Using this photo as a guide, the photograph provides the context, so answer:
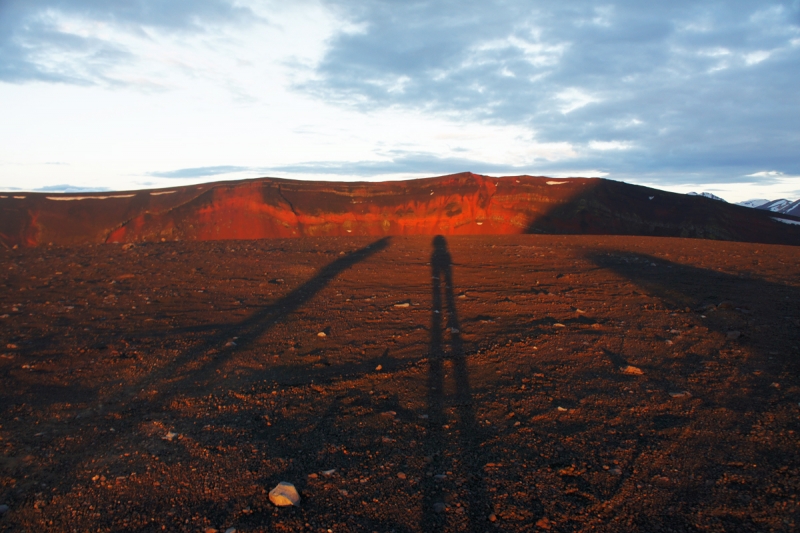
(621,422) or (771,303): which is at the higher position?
(771,303)

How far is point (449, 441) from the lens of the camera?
305 centimetres

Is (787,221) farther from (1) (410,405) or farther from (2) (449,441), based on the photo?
(2) (449,441)

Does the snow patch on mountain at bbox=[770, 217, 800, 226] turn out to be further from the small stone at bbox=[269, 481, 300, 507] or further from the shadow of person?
the small stone at bbox=[269, 481, 300, 507]

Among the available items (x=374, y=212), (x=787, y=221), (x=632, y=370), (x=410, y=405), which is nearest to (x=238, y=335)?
(x=410, y=405)

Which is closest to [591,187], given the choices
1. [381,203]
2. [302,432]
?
[381,203]

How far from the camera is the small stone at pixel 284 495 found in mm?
2467

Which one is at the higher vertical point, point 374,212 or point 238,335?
point 374,212

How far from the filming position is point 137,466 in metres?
2.85

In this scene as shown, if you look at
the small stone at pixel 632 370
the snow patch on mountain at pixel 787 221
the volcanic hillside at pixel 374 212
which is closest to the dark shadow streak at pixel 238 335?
the small stone at pixel 632 370

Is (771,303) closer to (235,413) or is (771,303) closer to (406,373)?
(406,373)

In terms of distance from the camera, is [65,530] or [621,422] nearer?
[65,530]

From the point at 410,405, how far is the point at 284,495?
1274 millimetres

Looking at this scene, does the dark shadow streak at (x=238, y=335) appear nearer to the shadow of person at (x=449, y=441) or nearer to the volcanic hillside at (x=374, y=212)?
the shadow of person at (x=449, y=441)

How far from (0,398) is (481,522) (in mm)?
3727
